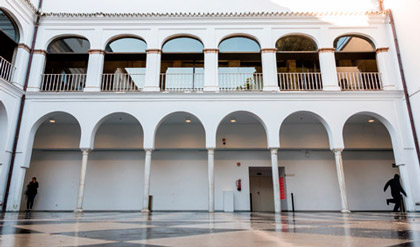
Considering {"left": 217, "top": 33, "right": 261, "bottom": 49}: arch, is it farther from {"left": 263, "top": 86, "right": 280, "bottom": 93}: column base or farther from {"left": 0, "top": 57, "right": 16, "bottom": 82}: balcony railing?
{"left": 0, "top": 57, "right": 16, "bottom": 82}: balcony railing

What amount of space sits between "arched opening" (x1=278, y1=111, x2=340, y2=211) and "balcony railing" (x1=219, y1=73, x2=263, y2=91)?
209cm

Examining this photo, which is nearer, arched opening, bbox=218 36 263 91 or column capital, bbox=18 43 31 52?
column capital, bbox=18 43 31 52

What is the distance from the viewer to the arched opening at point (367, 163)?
11602mm

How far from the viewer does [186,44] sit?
11.5m

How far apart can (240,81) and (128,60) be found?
204 inches

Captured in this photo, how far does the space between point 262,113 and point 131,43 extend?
21.0ft

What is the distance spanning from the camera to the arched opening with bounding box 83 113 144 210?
38.2 ft

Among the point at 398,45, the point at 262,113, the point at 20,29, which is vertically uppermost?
the point at 20,29

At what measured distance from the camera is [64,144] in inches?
475

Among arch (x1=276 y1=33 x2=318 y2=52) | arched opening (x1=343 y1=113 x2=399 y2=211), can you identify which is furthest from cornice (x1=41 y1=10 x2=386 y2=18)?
arched opening (x1=343 y1=113 x2=399 y2=211)

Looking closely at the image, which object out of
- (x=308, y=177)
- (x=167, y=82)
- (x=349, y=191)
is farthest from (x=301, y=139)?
(x=167, y=82)

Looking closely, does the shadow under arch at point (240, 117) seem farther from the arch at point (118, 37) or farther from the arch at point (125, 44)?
the arch at point (118, 37)

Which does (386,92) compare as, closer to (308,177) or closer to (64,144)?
(308,177)

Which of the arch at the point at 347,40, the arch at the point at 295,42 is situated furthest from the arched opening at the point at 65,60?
the arch at the point at 347,40
